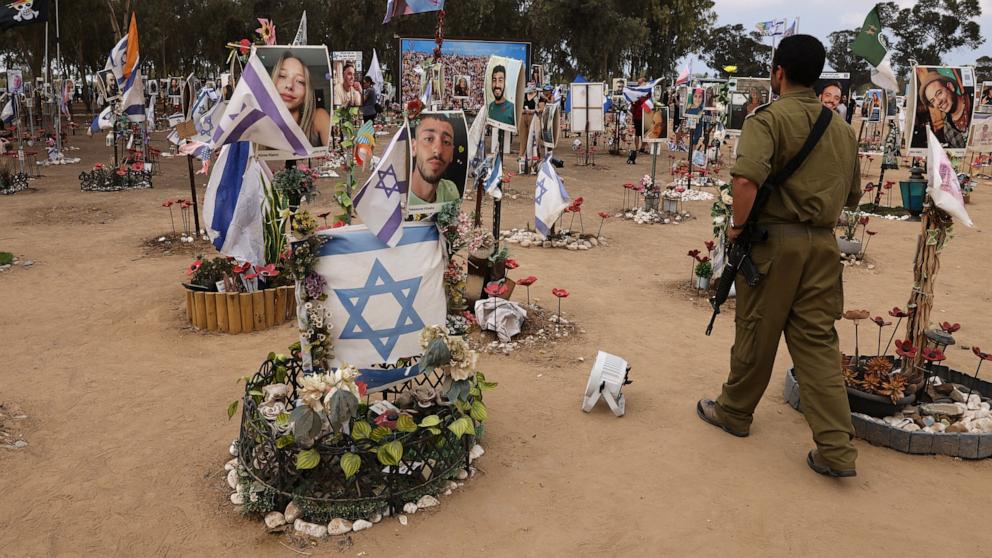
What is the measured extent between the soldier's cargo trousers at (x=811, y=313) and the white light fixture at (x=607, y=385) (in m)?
1.16

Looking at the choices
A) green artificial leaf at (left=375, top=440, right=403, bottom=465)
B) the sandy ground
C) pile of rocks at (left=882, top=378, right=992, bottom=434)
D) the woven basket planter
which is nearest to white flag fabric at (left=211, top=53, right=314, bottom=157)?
green artificial leaf at (left=375, top=440, right=403, bottom=465)

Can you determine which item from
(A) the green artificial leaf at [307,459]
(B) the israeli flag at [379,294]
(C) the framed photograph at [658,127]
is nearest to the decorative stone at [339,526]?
(A) the green artificial leaf at [307,459]

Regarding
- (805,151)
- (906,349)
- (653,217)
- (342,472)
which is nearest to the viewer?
(342,472)

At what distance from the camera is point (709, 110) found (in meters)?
19.5

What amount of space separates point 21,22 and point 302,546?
13645mm

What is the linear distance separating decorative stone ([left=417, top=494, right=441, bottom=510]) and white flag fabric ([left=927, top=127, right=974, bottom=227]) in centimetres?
369

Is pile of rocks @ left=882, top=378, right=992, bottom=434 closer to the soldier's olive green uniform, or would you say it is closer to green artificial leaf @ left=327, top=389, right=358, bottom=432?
the soldier's olive green uniform

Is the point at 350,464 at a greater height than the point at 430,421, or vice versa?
the point at 430,421

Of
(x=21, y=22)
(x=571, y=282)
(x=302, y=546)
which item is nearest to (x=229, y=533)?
(x=302, y=546)

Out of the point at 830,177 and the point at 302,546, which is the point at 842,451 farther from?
the point at 302,546

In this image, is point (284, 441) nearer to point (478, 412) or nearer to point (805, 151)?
point (478, 412)

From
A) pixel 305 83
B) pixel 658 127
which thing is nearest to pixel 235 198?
pixel 305 83

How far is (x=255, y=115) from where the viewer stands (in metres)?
4.12

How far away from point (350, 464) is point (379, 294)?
99cm
